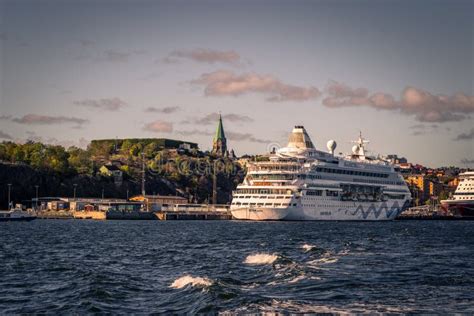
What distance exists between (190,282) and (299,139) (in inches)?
4940

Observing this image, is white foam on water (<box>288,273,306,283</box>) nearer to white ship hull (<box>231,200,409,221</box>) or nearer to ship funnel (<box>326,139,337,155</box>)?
white ship hull (<box>231,200,409,221</box>)

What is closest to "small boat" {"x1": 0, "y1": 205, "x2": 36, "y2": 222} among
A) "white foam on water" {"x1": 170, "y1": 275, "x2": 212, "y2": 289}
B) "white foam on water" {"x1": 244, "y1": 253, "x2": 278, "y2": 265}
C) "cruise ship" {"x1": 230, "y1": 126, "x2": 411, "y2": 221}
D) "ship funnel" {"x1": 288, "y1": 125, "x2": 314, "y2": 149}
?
"cruise ship" {"x1": 230, "y1": 126, "x2": 411, "y2": 221}

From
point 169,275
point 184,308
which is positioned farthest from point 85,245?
point 184,308

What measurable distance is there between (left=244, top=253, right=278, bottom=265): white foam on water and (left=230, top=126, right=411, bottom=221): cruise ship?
8256 cm

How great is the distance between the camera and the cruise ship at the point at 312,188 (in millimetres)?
141000

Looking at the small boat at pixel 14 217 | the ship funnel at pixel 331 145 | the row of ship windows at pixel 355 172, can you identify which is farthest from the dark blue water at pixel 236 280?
the ship funnel at pixel 331 145

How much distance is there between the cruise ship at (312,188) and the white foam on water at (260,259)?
8256 cm

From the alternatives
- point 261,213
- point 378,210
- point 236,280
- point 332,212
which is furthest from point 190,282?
point 378,210

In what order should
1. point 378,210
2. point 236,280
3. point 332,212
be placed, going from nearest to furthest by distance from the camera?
point 236,280 → point 332,212 → point 378,210

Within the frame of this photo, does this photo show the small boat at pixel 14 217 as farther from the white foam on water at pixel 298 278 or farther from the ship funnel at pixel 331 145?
the white foam on water at pixel 298 278

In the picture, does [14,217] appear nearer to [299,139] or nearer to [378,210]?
[299,139]

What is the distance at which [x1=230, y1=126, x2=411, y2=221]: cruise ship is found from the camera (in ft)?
463

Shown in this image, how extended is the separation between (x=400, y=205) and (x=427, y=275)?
5113 inches

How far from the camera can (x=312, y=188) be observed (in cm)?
14450
